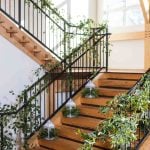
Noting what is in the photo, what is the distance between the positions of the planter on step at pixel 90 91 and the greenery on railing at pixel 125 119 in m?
1.90

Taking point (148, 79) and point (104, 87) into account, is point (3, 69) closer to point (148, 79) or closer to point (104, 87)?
point (104, 87)

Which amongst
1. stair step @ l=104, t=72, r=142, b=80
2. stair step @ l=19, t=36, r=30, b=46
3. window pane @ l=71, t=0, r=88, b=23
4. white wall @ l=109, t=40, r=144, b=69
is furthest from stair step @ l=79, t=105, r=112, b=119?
window pane @ l=71, t=0, r=88, b=23

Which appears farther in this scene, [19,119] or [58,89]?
[58,89]

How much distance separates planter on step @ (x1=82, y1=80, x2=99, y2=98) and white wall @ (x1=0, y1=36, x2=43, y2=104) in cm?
115

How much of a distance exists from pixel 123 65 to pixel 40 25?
2.73 meters

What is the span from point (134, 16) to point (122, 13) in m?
0.50

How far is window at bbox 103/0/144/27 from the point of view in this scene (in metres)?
9.54

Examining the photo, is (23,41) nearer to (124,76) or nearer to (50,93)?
(50,93)

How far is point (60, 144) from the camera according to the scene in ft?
19.0

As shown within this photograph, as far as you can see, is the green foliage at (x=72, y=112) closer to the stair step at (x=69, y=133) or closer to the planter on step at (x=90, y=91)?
the stair step at (x=69, y=133)

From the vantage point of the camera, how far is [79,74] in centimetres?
739

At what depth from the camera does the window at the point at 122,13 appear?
376 inches

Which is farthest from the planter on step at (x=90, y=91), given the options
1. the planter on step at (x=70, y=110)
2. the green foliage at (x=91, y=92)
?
the planter on step at (x=70, y=110)

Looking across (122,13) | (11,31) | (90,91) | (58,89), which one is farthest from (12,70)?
(122,13)
